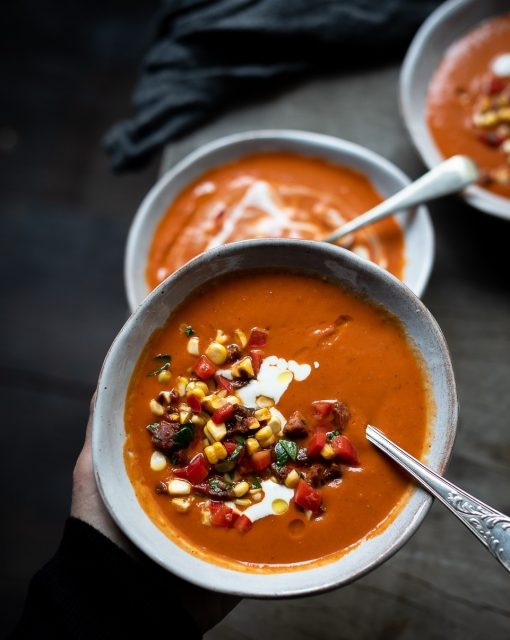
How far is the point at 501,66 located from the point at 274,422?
194 centimetres

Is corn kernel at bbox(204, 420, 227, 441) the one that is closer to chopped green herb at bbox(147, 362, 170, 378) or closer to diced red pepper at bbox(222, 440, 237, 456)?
diced red pepper at bbox(222, 440, 237, 456)

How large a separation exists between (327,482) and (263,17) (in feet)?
6.78

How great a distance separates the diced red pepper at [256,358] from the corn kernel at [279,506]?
369 mm

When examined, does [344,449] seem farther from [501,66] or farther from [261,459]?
[501,66]

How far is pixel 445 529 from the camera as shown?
2621 mm

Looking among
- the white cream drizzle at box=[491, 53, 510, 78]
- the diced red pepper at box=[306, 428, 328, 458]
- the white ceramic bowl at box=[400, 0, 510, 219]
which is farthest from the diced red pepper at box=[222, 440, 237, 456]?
the white cream drizzle at box=[491, 53, 510, 78]

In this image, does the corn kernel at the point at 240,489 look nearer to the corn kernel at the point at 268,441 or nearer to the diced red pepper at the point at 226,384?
the corn kernel at the point at 268,441

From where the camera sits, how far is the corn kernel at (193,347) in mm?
1984

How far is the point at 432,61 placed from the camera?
9.47 ft

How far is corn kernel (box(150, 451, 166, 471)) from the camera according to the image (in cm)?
195

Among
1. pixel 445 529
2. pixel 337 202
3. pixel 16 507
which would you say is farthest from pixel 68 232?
pixel 445 529

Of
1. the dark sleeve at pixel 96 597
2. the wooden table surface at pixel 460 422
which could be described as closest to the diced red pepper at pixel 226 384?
the dark sleeve at pixel 96 597

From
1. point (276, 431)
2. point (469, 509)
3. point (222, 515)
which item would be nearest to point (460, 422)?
point (469, 509)

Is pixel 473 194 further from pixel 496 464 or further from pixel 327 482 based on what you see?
pixel 327 482
